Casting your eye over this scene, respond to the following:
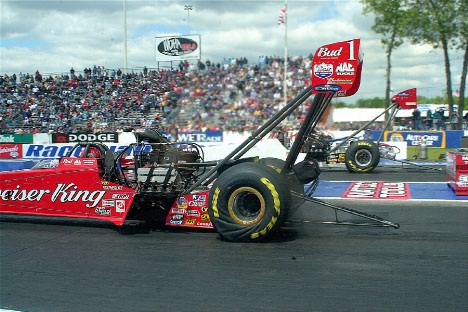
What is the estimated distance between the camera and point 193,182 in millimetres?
7438

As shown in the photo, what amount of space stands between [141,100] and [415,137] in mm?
16678

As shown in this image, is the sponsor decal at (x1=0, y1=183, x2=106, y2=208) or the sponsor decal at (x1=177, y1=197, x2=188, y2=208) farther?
the sponsor decal at (x1=0, y1=183, x2=106, y2=208)

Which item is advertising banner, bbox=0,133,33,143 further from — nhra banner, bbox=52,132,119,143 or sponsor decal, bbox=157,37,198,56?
sponsor decal, bbox=157,37,198,56

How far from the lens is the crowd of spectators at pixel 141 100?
11.8m

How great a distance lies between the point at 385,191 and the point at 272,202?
19.2ft

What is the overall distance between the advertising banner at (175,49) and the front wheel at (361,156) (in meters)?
5.79

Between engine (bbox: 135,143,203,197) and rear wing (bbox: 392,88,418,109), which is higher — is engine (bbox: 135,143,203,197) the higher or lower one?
the lower one

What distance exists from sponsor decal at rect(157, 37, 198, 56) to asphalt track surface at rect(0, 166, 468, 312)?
26.8 ft

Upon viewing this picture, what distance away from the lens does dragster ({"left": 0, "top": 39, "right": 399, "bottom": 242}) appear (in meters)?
6.17

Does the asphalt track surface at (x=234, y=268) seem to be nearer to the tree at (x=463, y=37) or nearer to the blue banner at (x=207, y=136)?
the blue banner at (x=207, y=136)

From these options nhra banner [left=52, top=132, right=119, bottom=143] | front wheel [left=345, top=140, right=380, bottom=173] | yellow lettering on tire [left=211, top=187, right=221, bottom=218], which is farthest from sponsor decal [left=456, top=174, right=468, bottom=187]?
nhra banner [left=52, top=132, right=119, bottom=143]

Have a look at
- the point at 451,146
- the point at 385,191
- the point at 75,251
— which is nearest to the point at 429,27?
the point at 451,146

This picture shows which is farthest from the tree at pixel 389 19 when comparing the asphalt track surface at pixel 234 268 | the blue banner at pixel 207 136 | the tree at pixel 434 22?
the asphalt track surface at pixel 234 268

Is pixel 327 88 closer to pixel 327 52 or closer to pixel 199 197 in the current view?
pixel 327 52
